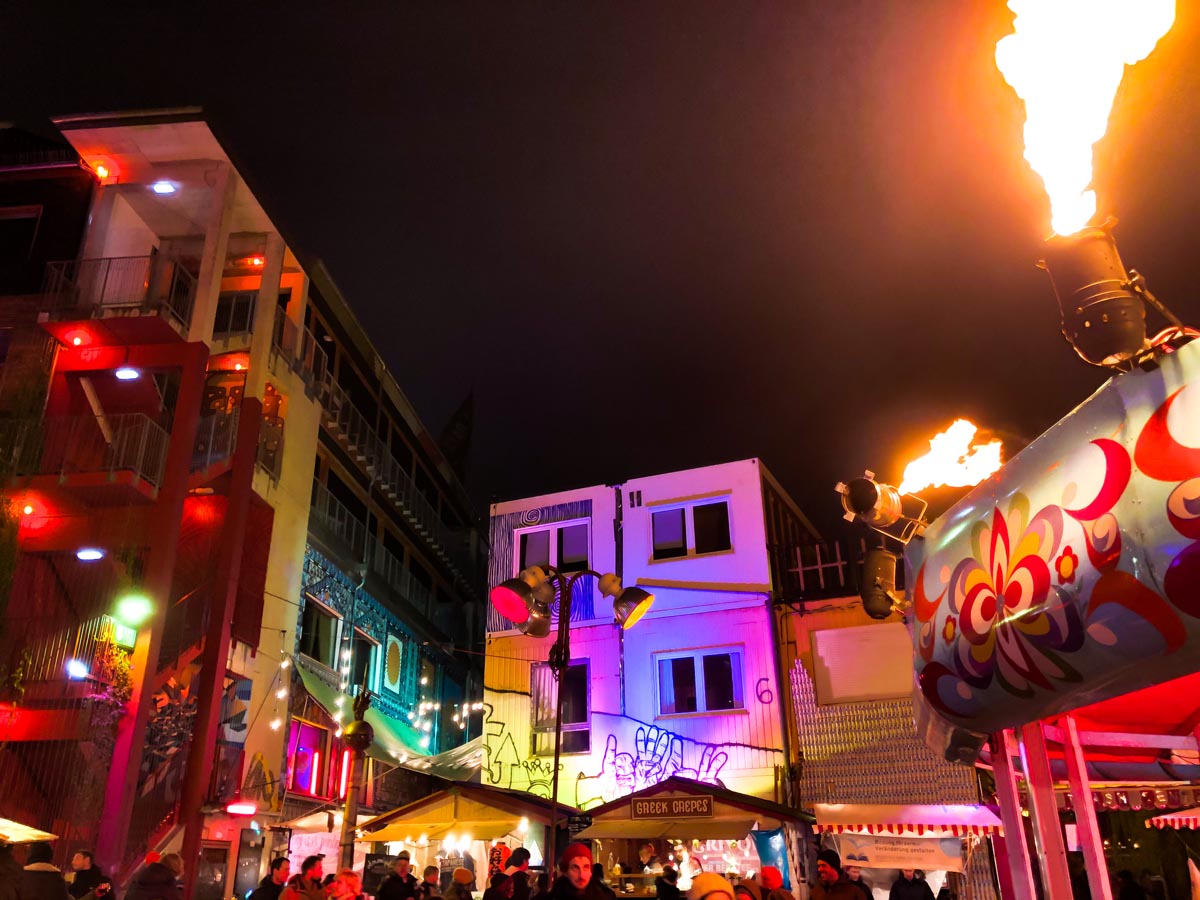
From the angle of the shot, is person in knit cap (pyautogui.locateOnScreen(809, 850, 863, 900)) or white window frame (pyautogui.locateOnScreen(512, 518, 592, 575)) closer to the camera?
person in knit cap (pyautogui.locateOnScreen(809, 850, 863, 900))

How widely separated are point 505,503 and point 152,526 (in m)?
8.67

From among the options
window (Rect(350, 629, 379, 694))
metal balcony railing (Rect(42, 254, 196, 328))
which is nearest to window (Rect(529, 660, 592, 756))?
window (Rect(350, 629, 379, 694))

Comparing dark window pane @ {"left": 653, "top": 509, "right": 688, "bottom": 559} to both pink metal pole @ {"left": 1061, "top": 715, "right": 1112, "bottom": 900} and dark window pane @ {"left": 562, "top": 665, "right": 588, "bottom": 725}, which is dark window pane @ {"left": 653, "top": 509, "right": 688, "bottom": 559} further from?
pink metal pole @ {"left": 1061, "top": 715, "right": 1112, "bottom": 900}

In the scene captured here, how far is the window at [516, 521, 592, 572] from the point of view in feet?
68.1

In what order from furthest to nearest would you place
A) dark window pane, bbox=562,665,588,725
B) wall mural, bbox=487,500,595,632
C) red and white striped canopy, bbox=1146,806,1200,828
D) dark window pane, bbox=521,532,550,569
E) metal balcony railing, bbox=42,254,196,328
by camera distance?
dark window pane, bbox=521,532,550,569, wall mural, bbox=487,500,595,632, dark window pane, bbox=562,665,588,725, metal balcony railing, bbox=42,254,196,328, red and white striped canopy, bbox=1146,806,1200,828

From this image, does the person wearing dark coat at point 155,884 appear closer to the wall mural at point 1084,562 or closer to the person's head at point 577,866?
the person's head at point 577,866

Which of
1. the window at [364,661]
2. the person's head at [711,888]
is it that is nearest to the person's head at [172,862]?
the person's head at [711,888]

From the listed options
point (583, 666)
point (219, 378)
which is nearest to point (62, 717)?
point (219, 378)

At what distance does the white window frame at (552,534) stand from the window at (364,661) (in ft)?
16.1

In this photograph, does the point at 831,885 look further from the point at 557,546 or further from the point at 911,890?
the point at 557,546

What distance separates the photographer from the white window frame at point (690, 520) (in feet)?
→ 63.7

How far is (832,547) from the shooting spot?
1878cm

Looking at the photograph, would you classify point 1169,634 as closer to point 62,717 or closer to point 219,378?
point 62,717

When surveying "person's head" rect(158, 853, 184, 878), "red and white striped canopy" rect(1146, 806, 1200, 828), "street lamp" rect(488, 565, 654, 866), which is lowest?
"person's head" rect(158, 853, 184, 878)
